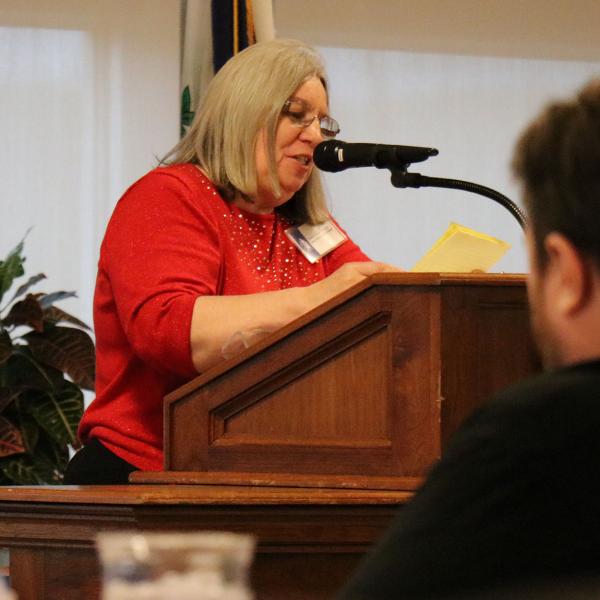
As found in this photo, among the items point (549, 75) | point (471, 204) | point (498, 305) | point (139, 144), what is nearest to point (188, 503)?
point (498, 305)

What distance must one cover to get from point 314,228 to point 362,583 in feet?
5.85

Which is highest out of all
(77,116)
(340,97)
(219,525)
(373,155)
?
(340,97)

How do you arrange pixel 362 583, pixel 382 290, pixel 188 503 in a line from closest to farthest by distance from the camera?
1. pixel 362 583
2. pixel 188 503
3. pixel 382 290

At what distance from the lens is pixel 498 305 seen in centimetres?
180

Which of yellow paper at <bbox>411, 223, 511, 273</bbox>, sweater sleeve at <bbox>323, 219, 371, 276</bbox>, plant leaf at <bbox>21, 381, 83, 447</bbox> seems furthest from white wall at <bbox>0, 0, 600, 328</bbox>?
yellow paper at <bbox>411, 223, 511, 273</bbox>

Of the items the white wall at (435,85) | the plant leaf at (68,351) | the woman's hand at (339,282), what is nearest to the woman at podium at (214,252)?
the woman's hand at (339,282)


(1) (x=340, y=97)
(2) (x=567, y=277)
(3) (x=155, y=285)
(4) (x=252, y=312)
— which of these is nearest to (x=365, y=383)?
(4) (x=252, y=312)

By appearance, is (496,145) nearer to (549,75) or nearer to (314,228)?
(549,75)

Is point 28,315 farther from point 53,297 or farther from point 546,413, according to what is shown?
point 546,413

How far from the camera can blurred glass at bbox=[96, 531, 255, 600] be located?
75cm

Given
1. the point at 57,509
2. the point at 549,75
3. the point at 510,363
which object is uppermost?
the point at 549,75

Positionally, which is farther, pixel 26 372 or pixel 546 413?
pixel 26 372

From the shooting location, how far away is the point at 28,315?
4.74 m

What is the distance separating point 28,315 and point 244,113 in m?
2.56
